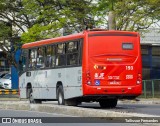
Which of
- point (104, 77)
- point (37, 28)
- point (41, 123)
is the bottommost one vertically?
point (41, 123)

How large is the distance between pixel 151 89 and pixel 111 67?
1615 centimetres

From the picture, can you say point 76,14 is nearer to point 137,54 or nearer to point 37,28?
point 37,28

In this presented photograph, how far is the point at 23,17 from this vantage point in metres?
45.6

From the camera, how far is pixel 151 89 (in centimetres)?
3984

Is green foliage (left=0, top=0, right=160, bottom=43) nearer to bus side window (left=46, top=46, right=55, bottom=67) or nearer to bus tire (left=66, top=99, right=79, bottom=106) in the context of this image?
bus side window (left=46, top=46, right=55, bottom=67)

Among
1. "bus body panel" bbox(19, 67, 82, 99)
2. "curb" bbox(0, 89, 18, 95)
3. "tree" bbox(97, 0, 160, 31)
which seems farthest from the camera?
"curb" bbox(0, 89, 18, 95)

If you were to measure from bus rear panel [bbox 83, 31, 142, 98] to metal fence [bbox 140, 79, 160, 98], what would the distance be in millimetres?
15199

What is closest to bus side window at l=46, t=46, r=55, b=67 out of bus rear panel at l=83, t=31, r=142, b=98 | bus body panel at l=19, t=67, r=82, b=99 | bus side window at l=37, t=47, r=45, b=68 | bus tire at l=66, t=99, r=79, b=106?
bus body panel at l=19, t=67, r=82, b=99

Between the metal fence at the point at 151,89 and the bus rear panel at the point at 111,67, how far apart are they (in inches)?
598

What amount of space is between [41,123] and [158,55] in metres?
35.2

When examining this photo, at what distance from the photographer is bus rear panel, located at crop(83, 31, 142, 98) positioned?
24.0 m

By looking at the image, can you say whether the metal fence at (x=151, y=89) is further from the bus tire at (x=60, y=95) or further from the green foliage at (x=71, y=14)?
the bus tire at (x=60, y=95)

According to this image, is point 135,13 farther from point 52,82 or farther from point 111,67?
point 111,67

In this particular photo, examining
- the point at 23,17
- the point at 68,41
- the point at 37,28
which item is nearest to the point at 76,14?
the point at 37,28
